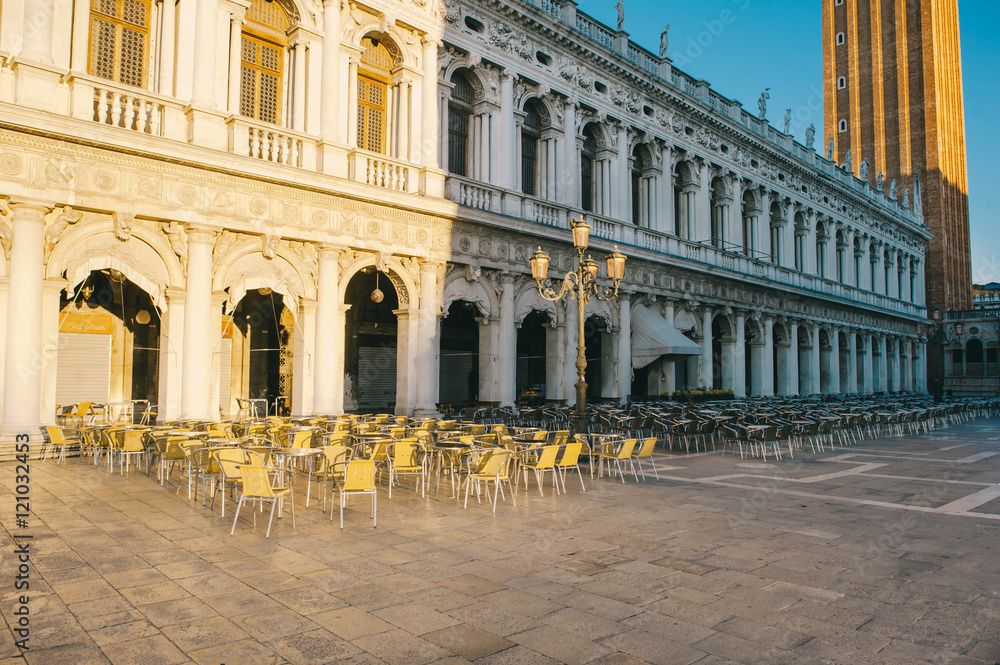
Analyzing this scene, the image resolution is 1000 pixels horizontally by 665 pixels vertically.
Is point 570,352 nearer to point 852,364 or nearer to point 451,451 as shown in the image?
point 451,451

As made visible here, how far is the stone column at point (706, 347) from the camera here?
27922mm

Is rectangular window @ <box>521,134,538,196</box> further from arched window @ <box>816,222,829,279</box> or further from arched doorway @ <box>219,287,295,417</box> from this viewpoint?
arched window @ <box>816,222,829,279</box>

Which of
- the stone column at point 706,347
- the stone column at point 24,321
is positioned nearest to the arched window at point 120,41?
the stone column at point 24,321

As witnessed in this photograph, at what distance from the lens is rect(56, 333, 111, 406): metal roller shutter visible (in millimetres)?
15169

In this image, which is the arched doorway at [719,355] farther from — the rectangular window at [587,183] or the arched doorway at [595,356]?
the rectangular window at [587,183]

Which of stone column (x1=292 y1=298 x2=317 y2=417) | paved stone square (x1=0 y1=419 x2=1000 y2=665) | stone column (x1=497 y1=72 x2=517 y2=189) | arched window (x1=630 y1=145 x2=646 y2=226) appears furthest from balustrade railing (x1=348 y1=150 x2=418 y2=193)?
arched window (x1=630 y1=145 x2=646 y2=226)

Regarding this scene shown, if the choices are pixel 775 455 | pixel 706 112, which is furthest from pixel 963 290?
pixel 775 455

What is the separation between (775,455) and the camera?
15.6 metres

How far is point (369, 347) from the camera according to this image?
814 inches

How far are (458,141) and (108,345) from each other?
36.0 feet

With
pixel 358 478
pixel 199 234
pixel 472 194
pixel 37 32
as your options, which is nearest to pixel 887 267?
pixel 472 194

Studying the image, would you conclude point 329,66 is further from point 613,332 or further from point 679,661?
point 679,661

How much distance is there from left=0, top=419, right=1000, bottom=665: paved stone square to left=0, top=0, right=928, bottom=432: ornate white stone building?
17.5ft

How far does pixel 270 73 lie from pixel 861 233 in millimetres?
39286
